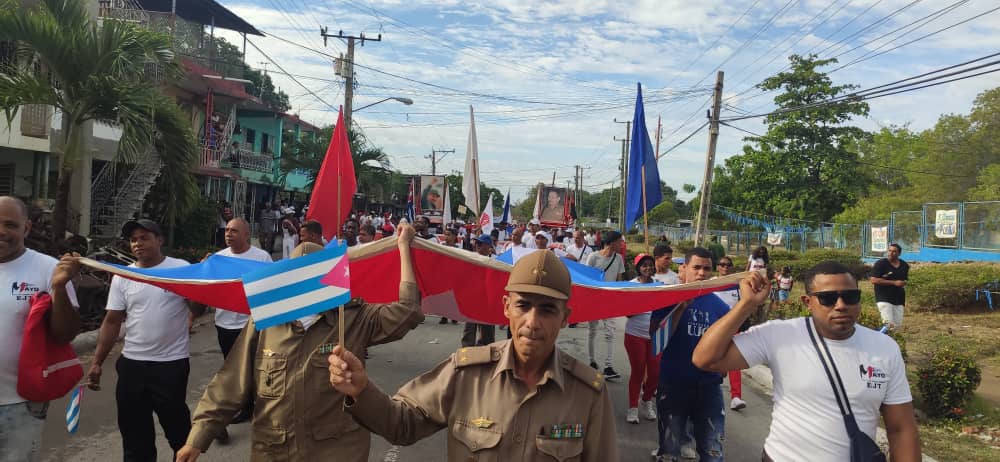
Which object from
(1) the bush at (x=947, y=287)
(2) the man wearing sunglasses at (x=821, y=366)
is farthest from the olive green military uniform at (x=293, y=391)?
(1) the bush at (x=947, y=287)

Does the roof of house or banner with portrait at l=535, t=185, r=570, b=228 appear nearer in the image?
the roof of house

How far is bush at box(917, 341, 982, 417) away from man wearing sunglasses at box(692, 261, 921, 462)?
5.35 metres

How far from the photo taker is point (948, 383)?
7102 mm

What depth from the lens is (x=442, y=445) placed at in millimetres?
5738

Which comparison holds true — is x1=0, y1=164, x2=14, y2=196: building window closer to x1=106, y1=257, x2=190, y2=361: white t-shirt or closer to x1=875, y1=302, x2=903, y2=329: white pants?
x1=106, y1=257, x2=190, y2=361: white t-shirt

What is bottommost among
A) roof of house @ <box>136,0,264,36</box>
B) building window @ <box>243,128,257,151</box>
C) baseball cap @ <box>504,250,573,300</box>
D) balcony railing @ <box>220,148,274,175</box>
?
baseball cap @ <box>504,250,573,300</box>

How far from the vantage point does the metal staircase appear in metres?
16.8

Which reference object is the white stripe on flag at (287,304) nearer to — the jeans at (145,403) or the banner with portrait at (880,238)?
the jeans at (145,403)

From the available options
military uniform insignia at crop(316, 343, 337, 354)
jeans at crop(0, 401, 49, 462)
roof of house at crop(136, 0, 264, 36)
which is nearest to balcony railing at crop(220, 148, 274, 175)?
roof of house at crop(136, 0, 264, 36)

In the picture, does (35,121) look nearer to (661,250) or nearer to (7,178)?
(7,178)

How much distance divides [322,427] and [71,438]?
3.71 m

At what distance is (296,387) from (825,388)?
2318 mm

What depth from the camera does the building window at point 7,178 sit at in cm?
1734

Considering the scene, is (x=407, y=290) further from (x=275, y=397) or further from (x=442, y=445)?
(x=442, y=445)
